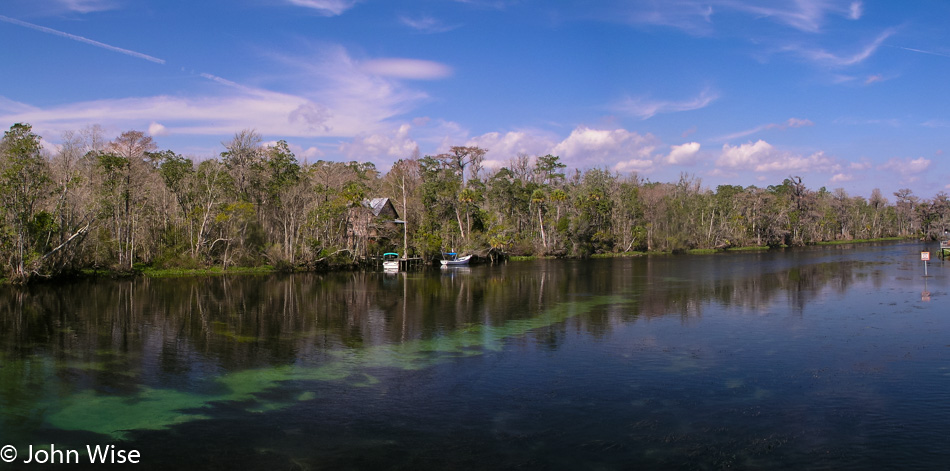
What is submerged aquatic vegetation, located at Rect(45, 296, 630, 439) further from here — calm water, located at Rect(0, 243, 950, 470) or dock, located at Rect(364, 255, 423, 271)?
dock, located at Rect(364, 255, 423, 271)

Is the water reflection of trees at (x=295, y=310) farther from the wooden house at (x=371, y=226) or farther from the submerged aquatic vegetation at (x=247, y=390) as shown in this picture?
the wooden house at (x=371, y=226)

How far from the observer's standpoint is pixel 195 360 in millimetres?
15633

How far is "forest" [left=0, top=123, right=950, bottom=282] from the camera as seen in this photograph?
3306cm

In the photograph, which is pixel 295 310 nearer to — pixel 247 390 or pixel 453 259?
pixel 247 390

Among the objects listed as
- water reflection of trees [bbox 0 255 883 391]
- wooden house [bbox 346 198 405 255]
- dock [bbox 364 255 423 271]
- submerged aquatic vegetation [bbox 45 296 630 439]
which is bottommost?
submerged aquatic vegetation [bbox 45 296 630 439]

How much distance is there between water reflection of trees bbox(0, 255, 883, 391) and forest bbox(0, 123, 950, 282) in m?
3.61

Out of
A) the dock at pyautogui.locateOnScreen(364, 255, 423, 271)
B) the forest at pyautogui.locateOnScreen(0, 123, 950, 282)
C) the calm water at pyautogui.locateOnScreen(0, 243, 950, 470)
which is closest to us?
the calm water at pyautogui.locateOnScreen(0, 243, 950, 470)

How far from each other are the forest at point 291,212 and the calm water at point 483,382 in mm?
7454

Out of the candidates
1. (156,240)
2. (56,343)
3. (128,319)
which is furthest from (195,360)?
(156,240)

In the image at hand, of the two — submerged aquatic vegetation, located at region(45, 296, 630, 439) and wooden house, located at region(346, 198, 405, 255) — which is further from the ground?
wooden house, located at region(346, 198, 405, 255)

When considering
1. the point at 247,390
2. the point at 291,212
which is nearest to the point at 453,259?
the point at 291,212

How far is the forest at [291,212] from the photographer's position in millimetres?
33062

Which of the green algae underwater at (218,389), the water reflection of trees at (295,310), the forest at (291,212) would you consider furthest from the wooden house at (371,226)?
the green algae underwater at (218,389)

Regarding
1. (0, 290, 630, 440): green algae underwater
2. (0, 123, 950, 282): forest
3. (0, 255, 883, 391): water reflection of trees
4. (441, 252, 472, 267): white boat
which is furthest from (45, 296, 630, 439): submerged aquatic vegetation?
(441, 252, 472, 267): white boat
